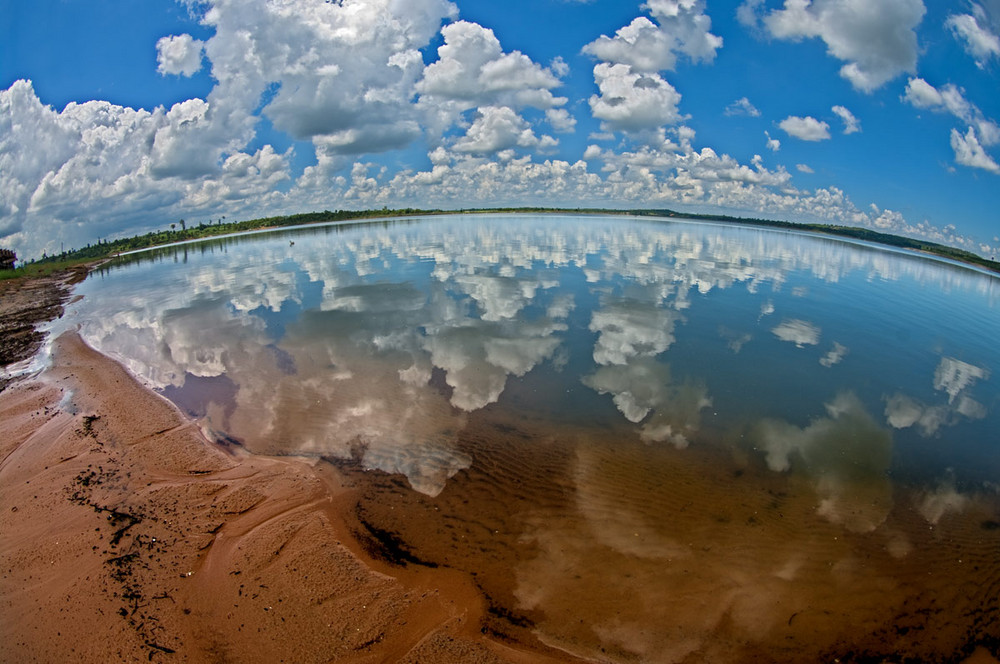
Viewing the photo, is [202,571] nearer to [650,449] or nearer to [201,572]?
[201,572]

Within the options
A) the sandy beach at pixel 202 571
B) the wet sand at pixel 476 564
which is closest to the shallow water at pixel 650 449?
the wet sand at pixel 476 564

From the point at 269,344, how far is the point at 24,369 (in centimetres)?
799

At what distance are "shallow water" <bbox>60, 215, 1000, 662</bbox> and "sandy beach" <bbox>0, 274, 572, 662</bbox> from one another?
58cm

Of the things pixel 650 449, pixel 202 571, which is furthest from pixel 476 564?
pixel 650 449

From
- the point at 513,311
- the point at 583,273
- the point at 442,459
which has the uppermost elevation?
the point at 583,273

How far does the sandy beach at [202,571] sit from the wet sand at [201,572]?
0.02 metres

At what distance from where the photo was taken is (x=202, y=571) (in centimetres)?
664

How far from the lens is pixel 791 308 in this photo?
24812 millimetres

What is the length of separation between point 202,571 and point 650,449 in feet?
26.9

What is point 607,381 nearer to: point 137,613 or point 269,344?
point 137,613

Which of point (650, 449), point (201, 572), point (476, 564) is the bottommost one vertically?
point (201, 572)

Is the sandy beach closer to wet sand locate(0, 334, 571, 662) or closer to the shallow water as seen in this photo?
wet sand locate(0, 334, 571, 662)

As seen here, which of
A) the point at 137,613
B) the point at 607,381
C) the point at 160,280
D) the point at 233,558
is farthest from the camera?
the point at 160,280

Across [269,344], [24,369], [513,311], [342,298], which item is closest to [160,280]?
[342,298]
